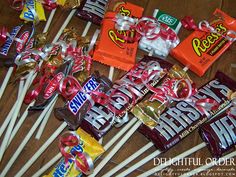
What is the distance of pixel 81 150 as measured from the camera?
106 cm

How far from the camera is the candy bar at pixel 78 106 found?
1070mm

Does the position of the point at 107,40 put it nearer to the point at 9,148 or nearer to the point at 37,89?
the point at 37,89

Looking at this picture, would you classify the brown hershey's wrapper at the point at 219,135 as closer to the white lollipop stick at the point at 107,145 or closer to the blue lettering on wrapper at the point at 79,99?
the white lollipop stick at the point at 107,145

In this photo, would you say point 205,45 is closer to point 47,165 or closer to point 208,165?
point 208,165

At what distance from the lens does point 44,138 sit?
116 centimetres

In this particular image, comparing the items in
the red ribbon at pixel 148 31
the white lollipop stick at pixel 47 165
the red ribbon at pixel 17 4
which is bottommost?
the white lollipop stick at pixel 47 165

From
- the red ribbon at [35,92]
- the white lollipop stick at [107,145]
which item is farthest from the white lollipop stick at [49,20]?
the white lollipop stick at [107,145]

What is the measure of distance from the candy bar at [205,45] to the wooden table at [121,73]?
0.04 metres

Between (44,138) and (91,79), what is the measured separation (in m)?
0.24

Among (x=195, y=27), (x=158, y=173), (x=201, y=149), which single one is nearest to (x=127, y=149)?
(x=158, y=173)

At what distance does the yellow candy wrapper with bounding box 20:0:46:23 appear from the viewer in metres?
1.32

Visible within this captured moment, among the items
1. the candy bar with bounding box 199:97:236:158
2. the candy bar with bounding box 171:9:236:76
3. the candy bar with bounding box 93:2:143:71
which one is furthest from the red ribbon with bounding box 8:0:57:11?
the candy bar with bounding box 199:97:236:158

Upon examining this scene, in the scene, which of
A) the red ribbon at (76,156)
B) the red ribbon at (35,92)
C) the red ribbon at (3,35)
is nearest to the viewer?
the red ribbon at (76,156)

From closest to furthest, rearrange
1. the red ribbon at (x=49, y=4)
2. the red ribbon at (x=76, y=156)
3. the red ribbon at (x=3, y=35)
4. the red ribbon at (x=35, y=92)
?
the red ribbon at (x=76, y=156)
the red ribbon at (x=35, y=92)
the red ribbon at (x=3, y=35)
the red ribbon at (x=49, y=4)
